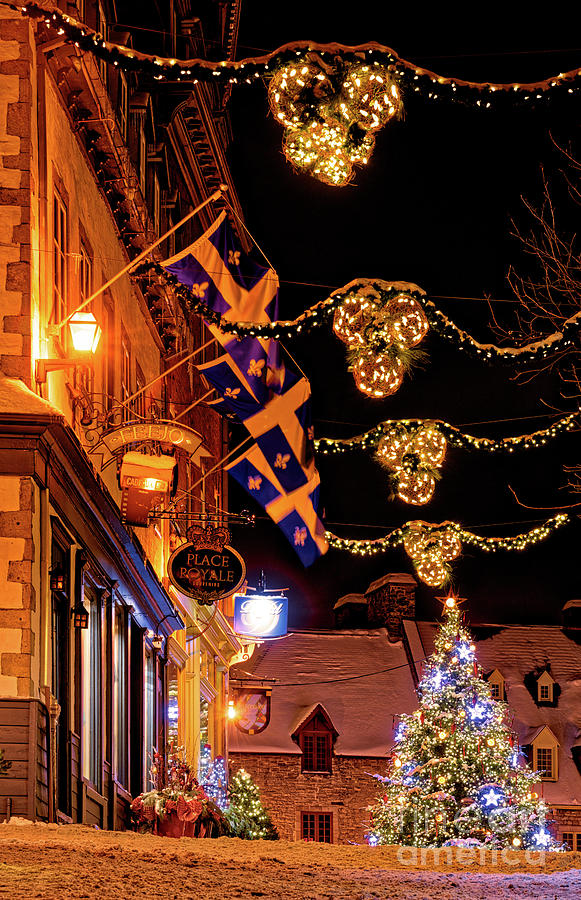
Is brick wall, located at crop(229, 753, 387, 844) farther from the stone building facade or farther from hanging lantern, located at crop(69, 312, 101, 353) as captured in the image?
hanging lantern, located at crop(69, 312, 101, 353)

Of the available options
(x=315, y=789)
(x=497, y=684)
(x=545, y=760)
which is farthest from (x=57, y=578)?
(x=497, y=684)

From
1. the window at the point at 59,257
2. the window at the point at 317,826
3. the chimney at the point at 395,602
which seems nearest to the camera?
the window at the point at 59,257

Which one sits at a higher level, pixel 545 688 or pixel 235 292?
pixel 545 688

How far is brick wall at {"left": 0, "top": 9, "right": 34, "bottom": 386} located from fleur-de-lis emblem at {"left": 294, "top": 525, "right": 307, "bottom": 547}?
4.79 meters

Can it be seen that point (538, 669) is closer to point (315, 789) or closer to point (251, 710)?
point (315, 789)

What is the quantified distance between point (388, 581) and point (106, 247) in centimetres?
3614

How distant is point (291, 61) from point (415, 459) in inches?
259

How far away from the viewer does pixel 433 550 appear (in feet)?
64.2

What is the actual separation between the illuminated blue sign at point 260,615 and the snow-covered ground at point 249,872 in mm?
20666

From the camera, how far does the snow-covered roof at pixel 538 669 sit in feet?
166

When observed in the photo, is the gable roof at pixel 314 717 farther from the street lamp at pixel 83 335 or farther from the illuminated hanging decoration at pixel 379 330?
the illuminated hanging decoration at pixel 379 330

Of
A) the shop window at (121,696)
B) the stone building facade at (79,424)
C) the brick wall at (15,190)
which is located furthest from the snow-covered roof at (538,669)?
the brick wall at (15,190)

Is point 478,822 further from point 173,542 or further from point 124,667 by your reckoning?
point 124,667

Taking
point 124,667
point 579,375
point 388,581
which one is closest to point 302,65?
point 579,375
